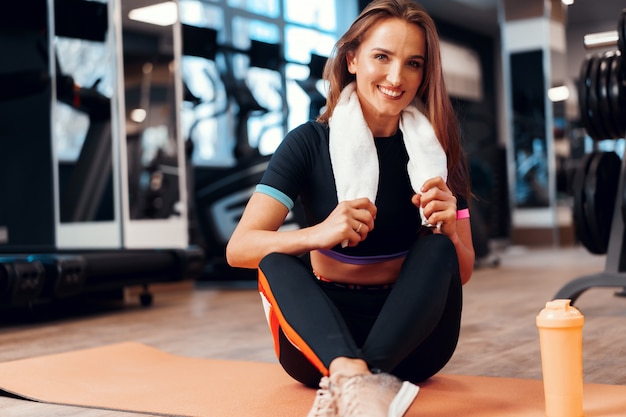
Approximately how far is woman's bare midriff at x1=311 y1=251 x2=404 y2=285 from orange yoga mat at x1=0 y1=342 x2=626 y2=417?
282 millimetres

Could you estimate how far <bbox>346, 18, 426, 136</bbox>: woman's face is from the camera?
1611 mm

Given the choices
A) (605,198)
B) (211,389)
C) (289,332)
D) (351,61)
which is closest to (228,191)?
(605,198)

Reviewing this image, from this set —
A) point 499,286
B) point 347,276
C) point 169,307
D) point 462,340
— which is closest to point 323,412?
point 347,276

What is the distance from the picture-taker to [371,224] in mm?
1475

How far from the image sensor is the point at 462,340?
8.73 ft

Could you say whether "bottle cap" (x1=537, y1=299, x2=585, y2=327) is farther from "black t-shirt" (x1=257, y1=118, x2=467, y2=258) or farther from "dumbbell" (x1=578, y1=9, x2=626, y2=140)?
"dumbbell" (x1=578, y1=9, x2=626, y2=140)

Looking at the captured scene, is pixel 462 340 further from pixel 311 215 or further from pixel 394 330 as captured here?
pixel 394 330

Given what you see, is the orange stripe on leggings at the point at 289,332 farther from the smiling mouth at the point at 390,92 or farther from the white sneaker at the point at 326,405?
the smiling mouth at the point at 390,92

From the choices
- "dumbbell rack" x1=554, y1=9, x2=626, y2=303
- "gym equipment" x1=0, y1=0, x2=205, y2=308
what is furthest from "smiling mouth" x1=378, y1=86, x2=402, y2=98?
"gym equipment" x1=0, y1=0, x2=205, y2=308

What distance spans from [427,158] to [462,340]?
3.97ft

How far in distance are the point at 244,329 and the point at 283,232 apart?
1.65 metres

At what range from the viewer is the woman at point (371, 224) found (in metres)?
1.45

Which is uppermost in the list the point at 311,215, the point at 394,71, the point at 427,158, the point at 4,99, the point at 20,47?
the point at 20,47

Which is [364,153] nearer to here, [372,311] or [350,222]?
[350,222]
